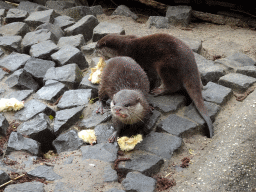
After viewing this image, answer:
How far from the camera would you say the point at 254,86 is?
11.4 feet

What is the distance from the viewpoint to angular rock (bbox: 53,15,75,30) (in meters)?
5.09

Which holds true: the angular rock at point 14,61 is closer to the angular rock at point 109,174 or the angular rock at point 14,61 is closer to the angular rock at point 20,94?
the angular rock at point 20,94

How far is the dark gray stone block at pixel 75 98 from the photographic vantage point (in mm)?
3352

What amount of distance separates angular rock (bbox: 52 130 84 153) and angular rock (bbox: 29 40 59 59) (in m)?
1.62

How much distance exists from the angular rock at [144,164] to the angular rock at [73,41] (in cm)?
242

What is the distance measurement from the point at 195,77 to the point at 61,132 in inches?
60.6

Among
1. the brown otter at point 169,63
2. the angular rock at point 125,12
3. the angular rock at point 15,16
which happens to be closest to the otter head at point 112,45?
the brown otter at point 169,63

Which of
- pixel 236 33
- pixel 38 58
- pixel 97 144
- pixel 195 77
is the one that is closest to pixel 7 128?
pixel 97 144

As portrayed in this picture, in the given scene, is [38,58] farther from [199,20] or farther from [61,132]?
[199,20]

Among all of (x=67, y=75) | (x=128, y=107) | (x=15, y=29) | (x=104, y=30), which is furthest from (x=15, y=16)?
(x=128, y=107)

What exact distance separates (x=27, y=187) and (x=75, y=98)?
1.39m

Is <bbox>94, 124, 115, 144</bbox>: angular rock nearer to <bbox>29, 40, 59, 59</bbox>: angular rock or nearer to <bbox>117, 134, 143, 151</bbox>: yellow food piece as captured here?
<bbox>117, 134, 143, 151</bbox>: yellow food piece

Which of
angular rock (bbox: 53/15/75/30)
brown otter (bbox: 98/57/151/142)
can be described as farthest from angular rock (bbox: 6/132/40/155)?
angular rock (bbox: 53/15/75/30)

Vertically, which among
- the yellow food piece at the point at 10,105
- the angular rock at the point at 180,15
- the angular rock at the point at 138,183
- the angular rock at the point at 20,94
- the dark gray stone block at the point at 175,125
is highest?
the angular rock at the point at 180,15
